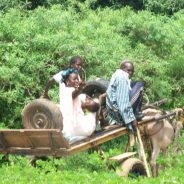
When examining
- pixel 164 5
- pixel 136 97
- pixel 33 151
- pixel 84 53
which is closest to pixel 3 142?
pixel 33 151

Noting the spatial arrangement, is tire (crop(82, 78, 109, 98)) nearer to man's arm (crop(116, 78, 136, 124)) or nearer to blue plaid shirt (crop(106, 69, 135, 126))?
blue plaid shirt (crop(106, 69, 135, 126))

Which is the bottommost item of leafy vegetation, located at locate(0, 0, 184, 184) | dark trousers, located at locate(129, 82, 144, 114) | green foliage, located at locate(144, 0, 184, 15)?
dark trousers, located at locate(129, 82, 144, 114)

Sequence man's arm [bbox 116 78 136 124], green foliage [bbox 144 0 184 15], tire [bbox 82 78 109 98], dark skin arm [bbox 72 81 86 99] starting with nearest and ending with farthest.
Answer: dark skin arm [bbox 72 81 86 99], man's arm [bbox 116 78 136 124], tire [bbox 82 78 109 98], green foliage [bbox 144 0 184 15]

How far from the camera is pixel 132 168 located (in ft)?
26.9

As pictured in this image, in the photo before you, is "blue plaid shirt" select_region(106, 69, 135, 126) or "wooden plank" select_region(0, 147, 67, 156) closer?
"wooden plank" select_region(0, 147, 67, 156)

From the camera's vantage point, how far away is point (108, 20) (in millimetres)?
14266

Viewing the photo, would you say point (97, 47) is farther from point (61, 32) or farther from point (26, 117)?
point (26, 117)

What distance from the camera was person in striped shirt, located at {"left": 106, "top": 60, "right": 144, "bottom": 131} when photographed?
8.63 meters

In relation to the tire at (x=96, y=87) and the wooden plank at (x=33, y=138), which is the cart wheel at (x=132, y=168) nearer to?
the wooden plank at (x=33, y=138)

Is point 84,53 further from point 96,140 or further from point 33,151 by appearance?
point 33,151

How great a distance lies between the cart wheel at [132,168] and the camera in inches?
310

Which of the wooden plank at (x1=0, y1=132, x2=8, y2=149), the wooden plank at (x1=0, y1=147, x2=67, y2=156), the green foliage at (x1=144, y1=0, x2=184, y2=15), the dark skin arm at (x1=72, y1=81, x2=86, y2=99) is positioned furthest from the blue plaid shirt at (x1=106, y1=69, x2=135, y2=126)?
the green foliage at (x1=144, y1=0, x2=184, y2=15)

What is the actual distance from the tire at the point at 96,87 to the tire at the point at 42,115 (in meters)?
1.52

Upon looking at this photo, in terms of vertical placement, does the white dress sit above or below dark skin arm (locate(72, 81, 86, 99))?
below
